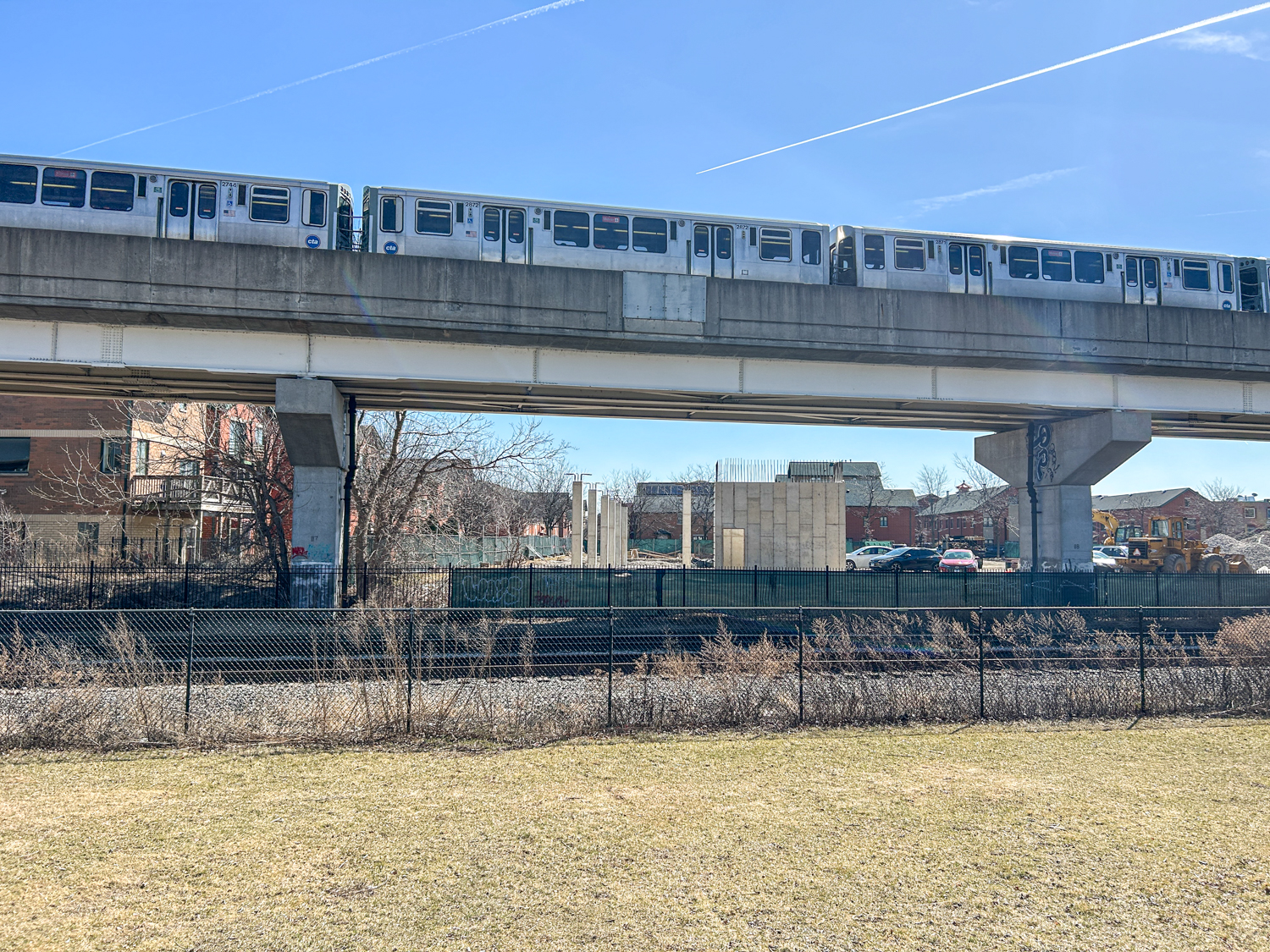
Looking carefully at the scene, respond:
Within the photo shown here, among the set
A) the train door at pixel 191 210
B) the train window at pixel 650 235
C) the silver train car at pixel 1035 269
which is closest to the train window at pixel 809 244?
the silver train car at pixel 1035 269

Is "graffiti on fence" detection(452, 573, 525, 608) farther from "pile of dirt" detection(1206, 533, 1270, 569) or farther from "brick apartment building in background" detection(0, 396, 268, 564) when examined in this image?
"pile of dirt" detection(1206, 533, 1270, 569)

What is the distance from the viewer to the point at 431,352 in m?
19.7

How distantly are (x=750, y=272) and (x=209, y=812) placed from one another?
17276 mm

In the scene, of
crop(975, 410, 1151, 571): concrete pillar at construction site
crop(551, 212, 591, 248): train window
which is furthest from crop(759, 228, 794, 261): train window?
crop(975, 410, 1151, 571): concrete pillar at construction site

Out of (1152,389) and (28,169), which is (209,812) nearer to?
(28,169)

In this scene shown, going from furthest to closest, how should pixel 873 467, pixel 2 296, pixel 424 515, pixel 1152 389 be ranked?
pixel 873 467, pixel 424 515, pixel 1152 389, pixel 2 296

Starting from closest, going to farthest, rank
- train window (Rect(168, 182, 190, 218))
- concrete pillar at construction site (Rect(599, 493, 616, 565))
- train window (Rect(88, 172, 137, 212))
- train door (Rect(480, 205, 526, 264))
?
train window (Rect(88, 172, 137, 212)) → train window (Rect(168, 182, 190, 218)) → train door (Rect(480, 205, 526, 264)) → concrete pillar at construction site (Rect(599, 493, 616, 565))

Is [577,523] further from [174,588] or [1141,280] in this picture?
[1141,280]

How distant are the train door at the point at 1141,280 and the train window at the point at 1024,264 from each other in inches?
111

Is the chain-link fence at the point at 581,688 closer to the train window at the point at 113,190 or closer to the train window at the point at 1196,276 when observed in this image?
the train window at the point at 113,190

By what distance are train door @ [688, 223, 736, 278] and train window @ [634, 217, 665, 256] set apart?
0.81m

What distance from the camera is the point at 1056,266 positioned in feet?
74.0

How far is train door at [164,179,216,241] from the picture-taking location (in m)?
18.0

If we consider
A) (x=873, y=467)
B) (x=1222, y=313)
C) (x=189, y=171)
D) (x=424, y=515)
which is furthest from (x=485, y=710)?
(x=873, y=467)
